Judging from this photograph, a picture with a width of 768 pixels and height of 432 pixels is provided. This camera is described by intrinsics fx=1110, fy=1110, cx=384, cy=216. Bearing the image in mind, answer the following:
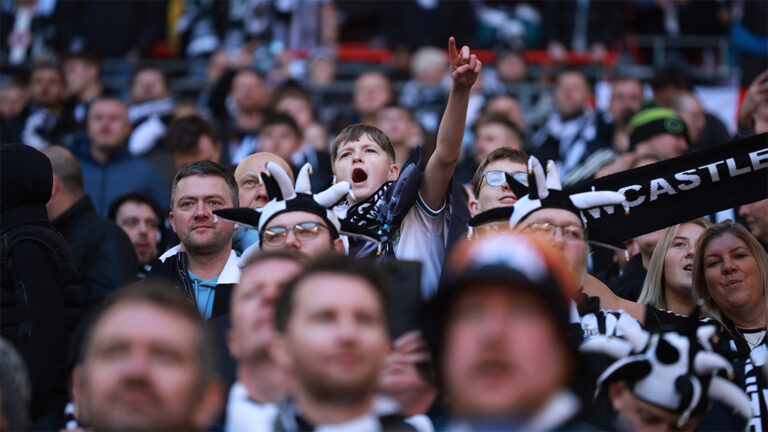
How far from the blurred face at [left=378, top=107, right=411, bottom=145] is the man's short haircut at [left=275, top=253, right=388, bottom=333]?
563cm

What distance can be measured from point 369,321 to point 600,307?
196 cm

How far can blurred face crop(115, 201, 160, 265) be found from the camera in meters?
7.94

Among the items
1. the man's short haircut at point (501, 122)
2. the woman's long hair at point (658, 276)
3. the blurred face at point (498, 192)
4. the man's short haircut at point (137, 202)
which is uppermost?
the man's short haircut at point (501, 122)

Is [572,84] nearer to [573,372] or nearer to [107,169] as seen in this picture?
[107,169]

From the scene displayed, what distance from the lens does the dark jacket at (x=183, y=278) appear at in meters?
5.76

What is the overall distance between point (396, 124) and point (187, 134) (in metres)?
1.93

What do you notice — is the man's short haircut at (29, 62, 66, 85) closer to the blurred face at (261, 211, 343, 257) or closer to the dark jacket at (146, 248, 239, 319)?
the dark jacket at (146, 248, 239, 319)

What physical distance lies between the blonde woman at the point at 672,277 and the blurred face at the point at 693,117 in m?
3.50

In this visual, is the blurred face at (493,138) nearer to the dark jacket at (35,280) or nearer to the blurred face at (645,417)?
the dark jacket at (35,280)

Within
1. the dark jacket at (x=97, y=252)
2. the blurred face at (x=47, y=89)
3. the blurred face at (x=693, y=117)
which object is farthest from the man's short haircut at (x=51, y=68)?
the blurred face at (x=693, y=117)

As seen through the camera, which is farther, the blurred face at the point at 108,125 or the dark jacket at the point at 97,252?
the blurred face at the point at 108,125

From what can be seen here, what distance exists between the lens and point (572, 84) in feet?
35.5

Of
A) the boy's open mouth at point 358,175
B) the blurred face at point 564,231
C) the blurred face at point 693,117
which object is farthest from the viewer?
the blurred face at point 693,117

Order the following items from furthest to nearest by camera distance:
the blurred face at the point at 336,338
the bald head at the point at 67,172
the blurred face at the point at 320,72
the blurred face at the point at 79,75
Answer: the blurred face at the point at 320,72 → the blurred face at the point at 79,75 → the bald head at the point at 67,172 → the blurred face at the point at 336,338
